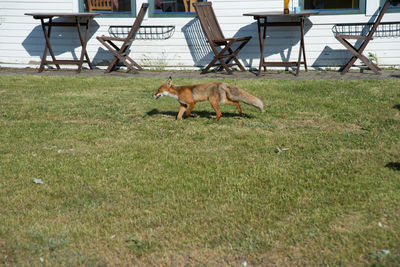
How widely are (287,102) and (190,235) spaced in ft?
15.0

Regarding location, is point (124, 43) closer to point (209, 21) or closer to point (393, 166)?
point (209, 21)

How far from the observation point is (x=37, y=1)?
12055 millimetres

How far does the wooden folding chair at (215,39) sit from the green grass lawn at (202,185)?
10.5 feet

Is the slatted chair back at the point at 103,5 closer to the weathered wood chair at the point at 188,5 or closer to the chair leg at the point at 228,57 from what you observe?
the weathered wood chair at the point at 188,5

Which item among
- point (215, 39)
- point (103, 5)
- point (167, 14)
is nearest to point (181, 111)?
point (215, 39)

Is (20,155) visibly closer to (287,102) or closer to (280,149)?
(280,149)

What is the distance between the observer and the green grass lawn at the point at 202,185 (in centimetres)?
329

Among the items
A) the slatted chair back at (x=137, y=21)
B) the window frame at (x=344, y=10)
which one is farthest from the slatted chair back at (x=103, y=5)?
the window frame at (x=344, y=10)

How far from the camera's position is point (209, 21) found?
35.2 feet

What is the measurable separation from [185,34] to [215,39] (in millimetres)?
1107

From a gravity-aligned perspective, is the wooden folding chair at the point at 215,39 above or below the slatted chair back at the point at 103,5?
below

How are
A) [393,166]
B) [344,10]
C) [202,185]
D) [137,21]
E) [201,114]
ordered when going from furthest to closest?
[137,21]
[344,10]
[201,114]
[393,166]
[202,185]

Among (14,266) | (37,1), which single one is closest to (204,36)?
(37,1)

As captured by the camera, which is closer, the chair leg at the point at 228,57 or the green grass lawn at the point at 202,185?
the green grass lawn at the point at 202,185
